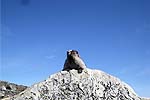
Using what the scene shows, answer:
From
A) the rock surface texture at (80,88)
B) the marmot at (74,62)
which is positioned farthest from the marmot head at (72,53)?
the rock surface texture at (80,88)

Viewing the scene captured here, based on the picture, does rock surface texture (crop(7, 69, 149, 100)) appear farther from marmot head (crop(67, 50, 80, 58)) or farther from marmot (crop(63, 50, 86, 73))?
marmot head (crop(67, 50, 80, 58))

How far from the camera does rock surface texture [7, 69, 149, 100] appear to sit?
9516mm

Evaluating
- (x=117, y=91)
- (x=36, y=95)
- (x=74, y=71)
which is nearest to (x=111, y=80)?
(x=117, y=91)

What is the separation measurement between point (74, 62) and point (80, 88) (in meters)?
0.81

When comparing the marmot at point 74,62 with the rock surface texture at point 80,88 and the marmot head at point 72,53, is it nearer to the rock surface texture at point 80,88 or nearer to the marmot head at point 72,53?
the marmot head at point 72,53

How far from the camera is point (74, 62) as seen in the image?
9.88 meters

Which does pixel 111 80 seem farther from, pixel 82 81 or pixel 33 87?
pixel 33 87

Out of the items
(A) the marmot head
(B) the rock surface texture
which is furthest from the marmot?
(B) the rock surface texture

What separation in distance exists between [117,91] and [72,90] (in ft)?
4.31

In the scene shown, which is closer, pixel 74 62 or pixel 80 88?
pixel 80 88

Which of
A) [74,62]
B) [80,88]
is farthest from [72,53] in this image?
[80,88]

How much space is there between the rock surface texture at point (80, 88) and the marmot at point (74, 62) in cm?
15

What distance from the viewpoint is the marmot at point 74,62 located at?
981 centimetres

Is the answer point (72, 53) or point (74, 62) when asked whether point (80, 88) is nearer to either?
point (74, 62)
